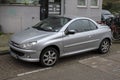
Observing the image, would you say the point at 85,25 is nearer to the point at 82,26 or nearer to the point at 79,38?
the point at 82,26

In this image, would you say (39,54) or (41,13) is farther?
(41,13)

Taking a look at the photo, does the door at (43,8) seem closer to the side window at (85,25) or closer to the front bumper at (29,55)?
the side window at (85,25)

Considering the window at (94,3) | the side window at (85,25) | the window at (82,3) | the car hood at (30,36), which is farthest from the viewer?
the window at (94,3)

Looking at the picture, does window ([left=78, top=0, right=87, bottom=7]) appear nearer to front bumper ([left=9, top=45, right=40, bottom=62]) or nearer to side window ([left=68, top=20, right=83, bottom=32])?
side window ([left=68, top=20, right=83, bottom=32])

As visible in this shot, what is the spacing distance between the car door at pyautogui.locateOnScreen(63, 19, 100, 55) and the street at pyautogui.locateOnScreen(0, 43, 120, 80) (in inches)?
16.7

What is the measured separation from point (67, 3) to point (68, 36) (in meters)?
6.20

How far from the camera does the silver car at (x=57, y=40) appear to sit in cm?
668

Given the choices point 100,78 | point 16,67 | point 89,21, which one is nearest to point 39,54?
point 16,67

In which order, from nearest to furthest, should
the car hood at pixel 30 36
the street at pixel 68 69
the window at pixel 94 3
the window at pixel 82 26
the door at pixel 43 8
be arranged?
the street at pixel 68 69 < the car hood at pixel 30 36 < the window at pixel 82 26 < the door at pixel 43 8 < the window at pixel 94 3

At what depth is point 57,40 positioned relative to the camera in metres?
7.05

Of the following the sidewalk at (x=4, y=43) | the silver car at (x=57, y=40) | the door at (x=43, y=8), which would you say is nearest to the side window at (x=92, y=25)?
the silver car at (x=57, y=40)

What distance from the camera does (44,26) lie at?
25.8 feet

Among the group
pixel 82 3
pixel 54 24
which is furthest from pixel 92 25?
pixel 82 3

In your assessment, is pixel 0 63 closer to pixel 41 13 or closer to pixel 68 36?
pixel 68 36
